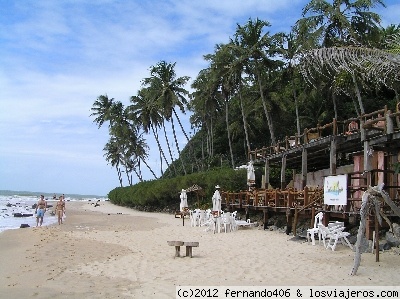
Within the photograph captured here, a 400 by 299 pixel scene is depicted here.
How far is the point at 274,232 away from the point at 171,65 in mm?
29102

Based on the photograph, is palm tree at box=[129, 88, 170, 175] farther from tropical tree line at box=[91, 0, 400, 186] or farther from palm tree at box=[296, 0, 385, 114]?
palm tree at box=[296, 0, 385, 114]

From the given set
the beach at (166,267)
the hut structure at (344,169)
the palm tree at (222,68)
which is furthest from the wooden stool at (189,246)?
the palm tree at (222,68)

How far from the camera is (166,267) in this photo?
30.4ft

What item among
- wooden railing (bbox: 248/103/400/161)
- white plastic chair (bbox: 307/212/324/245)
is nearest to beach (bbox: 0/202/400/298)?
white plastic chair (bbox: 307/212/324/245)

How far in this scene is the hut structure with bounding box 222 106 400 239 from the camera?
12078 millimetres

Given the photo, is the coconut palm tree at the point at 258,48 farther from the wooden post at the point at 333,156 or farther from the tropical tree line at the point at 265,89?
the wooden post at the point at 333,156

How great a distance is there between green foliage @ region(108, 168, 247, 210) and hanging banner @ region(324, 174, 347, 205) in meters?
14.3

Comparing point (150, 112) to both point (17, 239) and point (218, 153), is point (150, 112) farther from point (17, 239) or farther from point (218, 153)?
point (17, 239)

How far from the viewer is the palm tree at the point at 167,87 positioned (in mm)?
41250

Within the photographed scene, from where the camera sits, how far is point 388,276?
7930mm

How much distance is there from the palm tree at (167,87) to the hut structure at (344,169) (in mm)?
18239

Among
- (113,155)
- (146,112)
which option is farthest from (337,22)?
(113,155)

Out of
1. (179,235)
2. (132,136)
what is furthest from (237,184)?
(132,136)

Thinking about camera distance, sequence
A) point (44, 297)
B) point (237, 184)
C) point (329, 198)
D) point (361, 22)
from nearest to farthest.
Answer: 1. point (44, 297)
2. point (329, 198)
3. point (361, 22)
4. point (237, 184)
